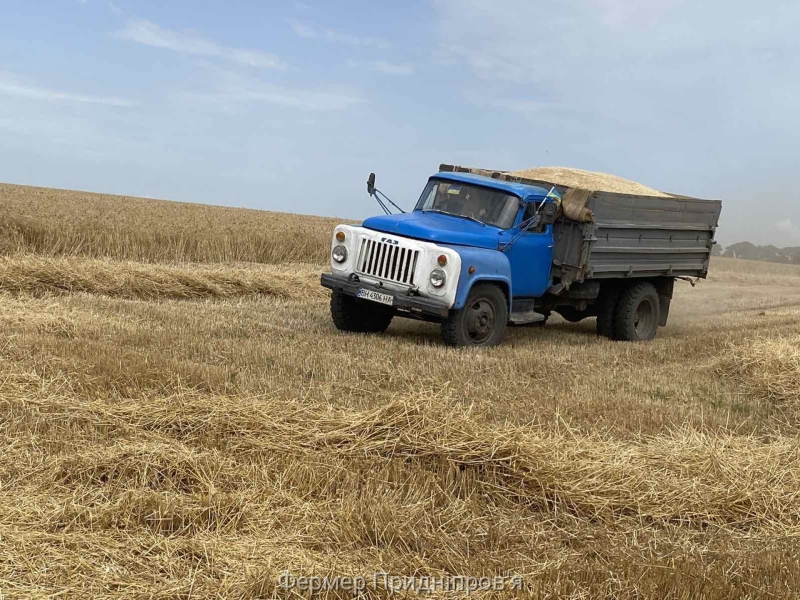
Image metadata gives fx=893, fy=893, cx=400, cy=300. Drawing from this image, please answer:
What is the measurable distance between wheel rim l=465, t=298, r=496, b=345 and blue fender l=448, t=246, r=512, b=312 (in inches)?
11.0

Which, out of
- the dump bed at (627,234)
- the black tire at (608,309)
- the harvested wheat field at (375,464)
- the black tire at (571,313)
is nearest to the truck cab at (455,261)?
the dump bed at (627,234)

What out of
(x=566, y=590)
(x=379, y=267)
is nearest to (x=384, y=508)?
(x=566, y=590)

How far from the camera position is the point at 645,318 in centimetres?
1372

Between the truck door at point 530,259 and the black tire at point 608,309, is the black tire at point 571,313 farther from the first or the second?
the truck door at point 530,259

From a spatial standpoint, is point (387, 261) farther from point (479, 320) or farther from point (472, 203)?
point (472, 203)

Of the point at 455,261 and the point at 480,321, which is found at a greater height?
the point at 455,261

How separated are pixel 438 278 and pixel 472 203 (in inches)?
64.7

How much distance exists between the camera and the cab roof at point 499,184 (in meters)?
11.3

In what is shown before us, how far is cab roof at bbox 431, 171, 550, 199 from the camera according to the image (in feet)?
37.1

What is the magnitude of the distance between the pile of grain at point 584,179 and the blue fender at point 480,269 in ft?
9.42

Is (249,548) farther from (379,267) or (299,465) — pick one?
(379,267)

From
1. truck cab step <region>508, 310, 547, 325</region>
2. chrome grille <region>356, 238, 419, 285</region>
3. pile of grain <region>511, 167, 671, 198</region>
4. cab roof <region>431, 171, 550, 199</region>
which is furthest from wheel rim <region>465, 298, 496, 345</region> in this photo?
pile of grain <region>511, 167, 671, 198</region>

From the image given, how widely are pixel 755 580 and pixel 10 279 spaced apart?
11.9 meters

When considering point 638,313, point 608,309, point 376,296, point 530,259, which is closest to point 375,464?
point 376,296
